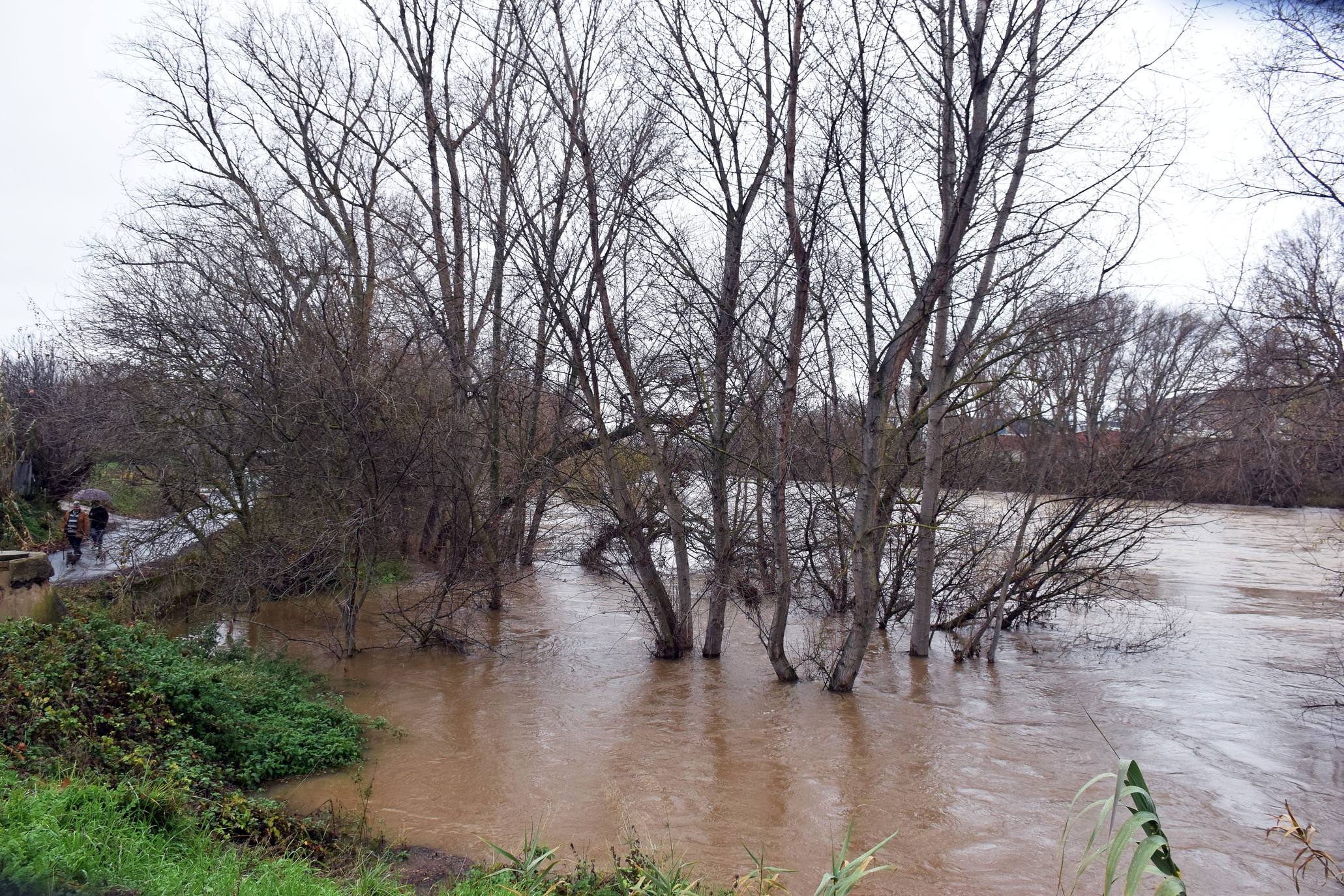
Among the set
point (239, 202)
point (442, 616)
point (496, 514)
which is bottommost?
point (442, 616)

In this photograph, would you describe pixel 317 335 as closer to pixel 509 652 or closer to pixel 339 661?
pixel 339 661

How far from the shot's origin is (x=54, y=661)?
793cm

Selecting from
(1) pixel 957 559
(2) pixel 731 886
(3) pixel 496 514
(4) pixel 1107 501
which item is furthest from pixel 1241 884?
(3) pixel 496 514

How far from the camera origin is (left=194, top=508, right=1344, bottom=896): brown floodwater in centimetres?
796

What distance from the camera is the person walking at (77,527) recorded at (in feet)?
62.6

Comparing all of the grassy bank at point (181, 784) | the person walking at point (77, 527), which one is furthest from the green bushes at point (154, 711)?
the person walking at point (77, 527)

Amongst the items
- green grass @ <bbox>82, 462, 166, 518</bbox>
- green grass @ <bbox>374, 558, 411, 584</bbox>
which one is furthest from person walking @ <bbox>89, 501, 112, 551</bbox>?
green grass @ <bbox>374, 558, 411, 584</bbox>

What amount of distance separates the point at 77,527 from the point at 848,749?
17.3m

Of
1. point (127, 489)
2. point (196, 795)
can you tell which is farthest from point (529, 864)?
point (127, 489)

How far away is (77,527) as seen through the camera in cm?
1930

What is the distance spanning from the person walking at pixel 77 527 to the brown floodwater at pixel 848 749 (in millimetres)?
6212

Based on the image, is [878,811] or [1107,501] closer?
[878,811]

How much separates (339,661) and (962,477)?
434 inches

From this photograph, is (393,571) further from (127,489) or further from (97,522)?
(127,489)
